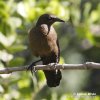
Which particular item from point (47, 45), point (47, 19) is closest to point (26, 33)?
point (47, 19)

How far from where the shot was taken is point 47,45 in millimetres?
4340

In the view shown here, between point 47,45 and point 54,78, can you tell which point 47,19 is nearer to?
point 47,45

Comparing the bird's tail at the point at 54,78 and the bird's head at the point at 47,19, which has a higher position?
the bird's head at the point at 47,19

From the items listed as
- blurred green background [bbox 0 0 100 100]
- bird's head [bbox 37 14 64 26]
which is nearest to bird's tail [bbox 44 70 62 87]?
blurred green background [bbox 0 0 100 100]

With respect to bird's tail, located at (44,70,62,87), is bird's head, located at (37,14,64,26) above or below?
above

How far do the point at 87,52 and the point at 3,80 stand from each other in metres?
2.61

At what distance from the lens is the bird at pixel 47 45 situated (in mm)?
4340

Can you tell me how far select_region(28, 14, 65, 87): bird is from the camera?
434 centimetres

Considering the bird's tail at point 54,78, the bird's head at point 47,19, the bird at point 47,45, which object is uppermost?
the bird's head at point 47,19

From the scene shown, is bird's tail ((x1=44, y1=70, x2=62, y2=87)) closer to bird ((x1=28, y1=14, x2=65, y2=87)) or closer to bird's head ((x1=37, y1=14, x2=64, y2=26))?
bird ((x1=28, y1=14, x2=65, y2=87))

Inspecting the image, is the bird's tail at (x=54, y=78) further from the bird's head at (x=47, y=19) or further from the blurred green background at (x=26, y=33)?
the bird's head at (x=47, y=19)

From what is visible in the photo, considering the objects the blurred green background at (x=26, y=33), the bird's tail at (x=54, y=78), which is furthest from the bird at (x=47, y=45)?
the blurred green background at (x=26, y=33)

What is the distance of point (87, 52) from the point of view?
22.5 feet

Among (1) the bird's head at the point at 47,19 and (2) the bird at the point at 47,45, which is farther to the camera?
(1) the bird's head at the point at 47,19
